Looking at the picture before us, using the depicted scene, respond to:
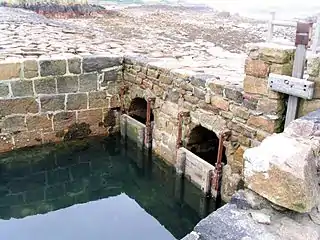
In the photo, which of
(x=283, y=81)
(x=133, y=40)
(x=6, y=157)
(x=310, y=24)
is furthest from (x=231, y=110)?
(x=133, y=40)

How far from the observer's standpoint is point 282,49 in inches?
146

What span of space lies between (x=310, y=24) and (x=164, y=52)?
4.35 m

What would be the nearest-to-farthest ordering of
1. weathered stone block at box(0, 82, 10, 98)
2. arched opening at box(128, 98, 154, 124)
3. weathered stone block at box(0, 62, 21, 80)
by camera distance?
weathered stone block at box(0, 62, 21, 80), weathered stone block at box(0, 82, 10, 98), arched opening at box(128, 98, 154, 124)

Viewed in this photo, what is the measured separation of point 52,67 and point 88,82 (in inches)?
28.5

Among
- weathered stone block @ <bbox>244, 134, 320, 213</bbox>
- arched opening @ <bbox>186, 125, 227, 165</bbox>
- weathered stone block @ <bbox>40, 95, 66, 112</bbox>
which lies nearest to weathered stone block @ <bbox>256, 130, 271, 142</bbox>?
arched opening @ <bbox>186, 125, 227, 165</bbox>

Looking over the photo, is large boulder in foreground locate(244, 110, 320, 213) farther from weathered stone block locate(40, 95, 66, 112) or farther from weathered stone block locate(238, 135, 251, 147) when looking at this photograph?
weathered stone block locate(40, 95, 66, 112)

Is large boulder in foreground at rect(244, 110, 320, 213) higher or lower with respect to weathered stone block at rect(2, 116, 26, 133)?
higher

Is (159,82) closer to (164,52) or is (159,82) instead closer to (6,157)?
(164,52)

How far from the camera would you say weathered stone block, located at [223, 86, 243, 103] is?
4.35 meters

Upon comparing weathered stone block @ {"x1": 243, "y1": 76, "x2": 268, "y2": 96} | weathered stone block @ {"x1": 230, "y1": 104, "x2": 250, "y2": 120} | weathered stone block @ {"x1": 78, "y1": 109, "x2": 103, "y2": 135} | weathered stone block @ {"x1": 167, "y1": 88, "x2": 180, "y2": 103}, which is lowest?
weathered stone block @ {"x1": 78, "y1": 109, "x2": 103, "y2": 135}

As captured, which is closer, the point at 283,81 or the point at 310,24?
the point at 310,24

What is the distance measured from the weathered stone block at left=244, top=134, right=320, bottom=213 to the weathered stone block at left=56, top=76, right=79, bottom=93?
4791 millimetres

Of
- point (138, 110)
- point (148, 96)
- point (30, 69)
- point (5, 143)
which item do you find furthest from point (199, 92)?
point (5, 143)

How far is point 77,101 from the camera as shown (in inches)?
259
